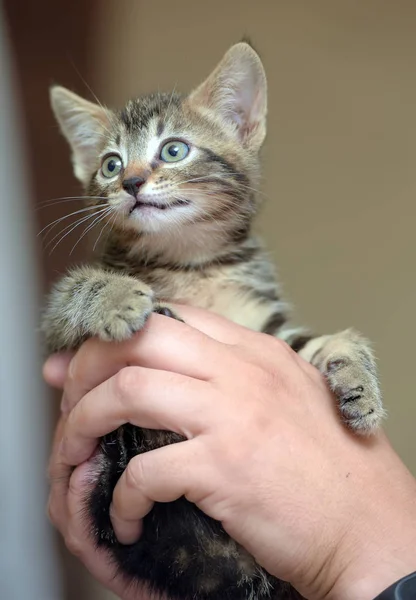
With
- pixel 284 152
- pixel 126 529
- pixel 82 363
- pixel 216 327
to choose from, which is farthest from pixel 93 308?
pixel 284 152

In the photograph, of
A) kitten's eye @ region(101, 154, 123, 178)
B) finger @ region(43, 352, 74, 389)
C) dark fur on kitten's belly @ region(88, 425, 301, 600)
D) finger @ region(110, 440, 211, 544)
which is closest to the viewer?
finger @ region(110, 440, 211, 544)

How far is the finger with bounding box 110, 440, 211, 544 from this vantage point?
70 centimetres

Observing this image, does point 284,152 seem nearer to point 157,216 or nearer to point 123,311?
point 157,216

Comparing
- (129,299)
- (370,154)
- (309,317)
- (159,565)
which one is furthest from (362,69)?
(159,565)

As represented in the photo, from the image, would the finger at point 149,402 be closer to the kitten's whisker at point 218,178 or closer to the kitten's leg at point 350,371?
the kitten's leg at point 350,371

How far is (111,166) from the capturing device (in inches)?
42.8

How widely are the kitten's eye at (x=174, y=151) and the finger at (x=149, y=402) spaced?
447 mm

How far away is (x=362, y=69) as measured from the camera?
1562mm

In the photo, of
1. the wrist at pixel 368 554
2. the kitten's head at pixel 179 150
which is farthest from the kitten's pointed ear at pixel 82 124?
the wrist at pixel 368 554

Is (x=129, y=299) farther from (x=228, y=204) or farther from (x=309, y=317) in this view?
(x=309, y=317)

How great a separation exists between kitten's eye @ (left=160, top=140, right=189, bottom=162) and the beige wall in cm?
56

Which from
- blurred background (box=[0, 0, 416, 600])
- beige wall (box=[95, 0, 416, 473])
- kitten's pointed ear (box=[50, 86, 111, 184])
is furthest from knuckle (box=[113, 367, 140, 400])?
beige wall (box=[95, 0, 416, 473])

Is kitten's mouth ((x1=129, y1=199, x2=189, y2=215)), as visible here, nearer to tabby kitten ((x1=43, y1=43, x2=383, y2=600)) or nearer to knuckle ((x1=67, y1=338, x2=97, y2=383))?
tabby kitten ((x1=43, y1=43, x2=383, y2=600))

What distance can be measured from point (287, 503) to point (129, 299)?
1.14 feet
